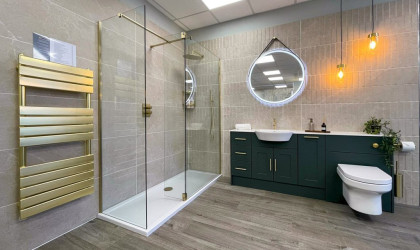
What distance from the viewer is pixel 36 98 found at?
1.40 meters

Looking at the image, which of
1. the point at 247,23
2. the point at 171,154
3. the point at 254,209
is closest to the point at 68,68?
the point at 171,154

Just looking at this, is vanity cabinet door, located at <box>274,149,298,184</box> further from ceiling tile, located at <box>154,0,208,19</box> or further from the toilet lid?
ceiling tile, located at <box>154,0,208,19</box>

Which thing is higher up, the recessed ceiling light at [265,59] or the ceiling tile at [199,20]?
the ceiling tile at [199,20]

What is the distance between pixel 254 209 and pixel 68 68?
235cm

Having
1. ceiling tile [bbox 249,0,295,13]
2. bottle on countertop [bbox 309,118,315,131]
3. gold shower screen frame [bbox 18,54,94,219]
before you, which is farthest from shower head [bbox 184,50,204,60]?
bottle on countertop [bbox 309,118,315,131]

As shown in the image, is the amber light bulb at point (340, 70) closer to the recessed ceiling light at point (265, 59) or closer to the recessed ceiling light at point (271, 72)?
the recessed ceiling light at point (271, 72)

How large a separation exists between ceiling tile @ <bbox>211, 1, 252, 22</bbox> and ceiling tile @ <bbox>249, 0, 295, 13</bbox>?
99 mm

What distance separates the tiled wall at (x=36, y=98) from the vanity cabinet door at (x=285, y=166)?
7.27ft

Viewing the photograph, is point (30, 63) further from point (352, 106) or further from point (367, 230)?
point (352, 106)

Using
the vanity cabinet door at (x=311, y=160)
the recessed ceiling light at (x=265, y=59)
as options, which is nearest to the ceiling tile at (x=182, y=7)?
the recessed ceiling light at (x=265, y=59)

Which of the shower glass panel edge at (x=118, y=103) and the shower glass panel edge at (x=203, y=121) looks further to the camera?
the shower glass panel edge at (x=203, y=121)

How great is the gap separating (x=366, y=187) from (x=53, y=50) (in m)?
3.07

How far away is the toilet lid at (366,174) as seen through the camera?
1.62 m

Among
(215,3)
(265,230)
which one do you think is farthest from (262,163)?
(215,3)
